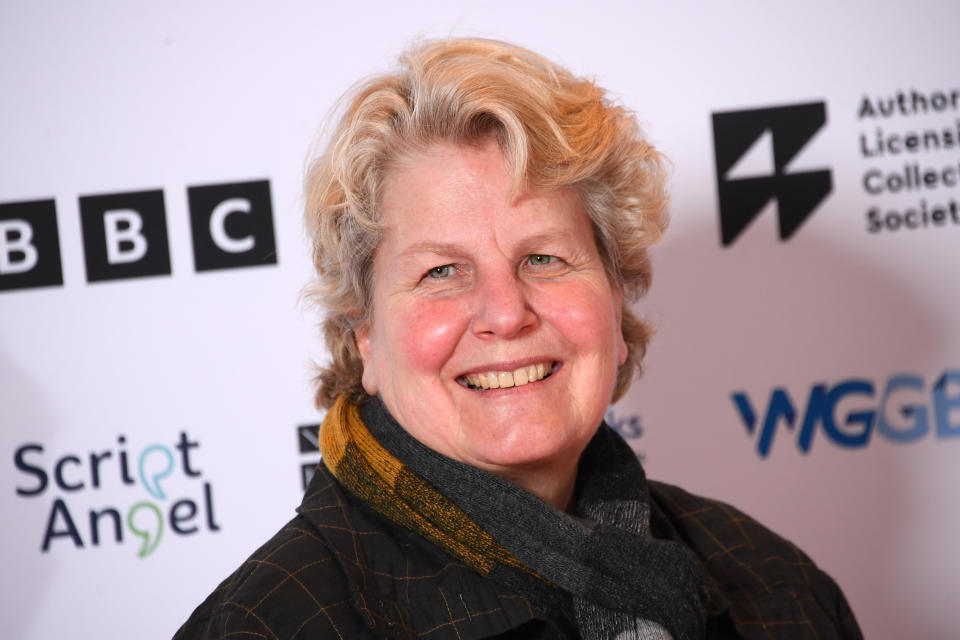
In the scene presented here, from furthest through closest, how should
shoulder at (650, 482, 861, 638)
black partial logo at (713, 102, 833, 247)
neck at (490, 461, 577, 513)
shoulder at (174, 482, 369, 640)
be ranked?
black partial logo at (713, 102, 833, 247), shoulder at (650, 482, 861, 638), neck at (490, 461, 577, 513), shoulder at (174, 482, 369, 640)

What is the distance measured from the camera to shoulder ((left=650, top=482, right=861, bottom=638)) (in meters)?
1.51

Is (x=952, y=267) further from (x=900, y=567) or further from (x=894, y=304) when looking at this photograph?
(x=900, y=567)

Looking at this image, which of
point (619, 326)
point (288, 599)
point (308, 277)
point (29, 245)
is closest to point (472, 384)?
point (619, 326)

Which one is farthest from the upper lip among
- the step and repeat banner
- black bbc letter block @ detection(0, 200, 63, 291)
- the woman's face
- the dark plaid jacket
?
black bbc letter block @ detection(0, 200, 63, 291)

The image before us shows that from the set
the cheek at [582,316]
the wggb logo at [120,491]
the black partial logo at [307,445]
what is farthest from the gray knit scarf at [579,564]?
the wggb logo at [120,491]

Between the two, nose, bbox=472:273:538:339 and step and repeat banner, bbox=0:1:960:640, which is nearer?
nose, bbox=472:273:538:339

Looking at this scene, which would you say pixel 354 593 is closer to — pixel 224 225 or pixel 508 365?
pixel 508 365

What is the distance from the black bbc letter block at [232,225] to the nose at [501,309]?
84cm

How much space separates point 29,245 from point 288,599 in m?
1.14

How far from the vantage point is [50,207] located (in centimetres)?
198

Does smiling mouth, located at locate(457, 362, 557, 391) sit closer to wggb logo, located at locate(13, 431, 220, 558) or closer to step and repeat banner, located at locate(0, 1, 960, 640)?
step and repeat banner, located at locate(0, 1, 960, 640)

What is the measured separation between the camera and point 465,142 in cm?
132

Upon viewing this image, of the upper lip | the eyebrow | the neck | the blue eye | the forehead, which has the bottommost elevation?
the neck

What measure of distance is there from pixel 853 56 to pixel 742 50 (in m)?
0.24
